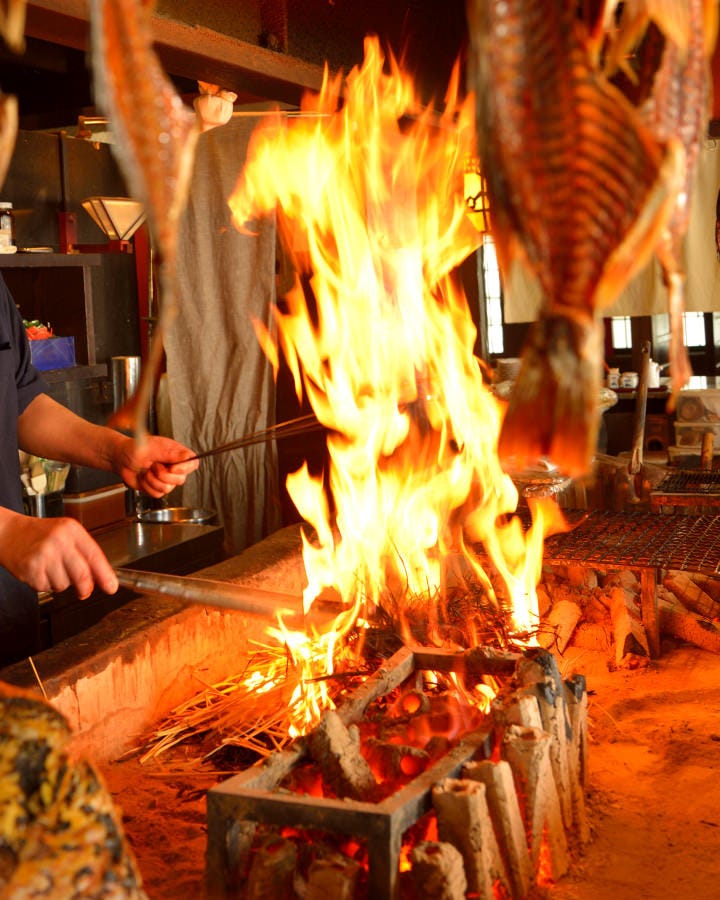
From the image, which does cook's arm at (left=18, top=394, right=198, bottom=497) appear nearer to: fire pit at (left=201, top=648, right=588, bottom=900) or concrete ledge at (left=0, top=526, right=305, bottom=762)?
concrete ledge at (left=0, top=526, right=305, bottom=762)

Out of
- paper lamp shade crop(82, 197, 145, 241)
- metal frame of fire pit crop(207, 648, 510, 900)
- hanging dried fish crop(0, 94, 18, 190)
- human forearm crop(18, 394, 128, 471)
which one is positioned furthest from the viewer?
paper lamp shade crop(82, 197, 145, 241)

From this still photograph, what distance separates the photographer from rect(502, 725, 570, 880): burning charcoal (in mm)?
3008

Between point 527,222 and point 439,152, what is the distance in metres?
5.10

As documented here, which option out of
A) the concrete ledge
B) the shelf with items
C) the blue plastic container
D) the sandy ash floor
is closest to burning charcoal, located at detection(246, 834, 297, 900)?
the sandy ash floor

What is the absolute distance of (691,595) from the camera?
20.0ft

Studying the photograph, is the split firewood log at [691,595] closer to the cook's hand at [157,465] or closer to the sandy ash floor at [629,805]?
the sandy ash floor at [629,805]

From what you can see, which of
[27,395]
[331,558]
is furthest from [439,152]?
[27,395]

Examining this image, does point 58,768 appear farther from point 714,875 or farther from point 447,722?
point 714,875

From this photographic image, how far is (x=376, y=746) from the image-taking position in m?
3.20

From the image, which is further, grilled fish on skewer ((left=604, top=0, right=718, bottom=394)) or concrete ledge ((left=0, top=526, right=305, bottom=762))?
concrete ledge ((left=0, top=526, right=305, bottom=762))

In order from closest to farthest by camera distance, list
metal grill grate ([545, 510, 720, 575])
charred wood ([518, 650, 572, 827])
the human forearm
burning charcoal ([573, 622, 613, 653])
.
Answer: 1. charred wood ([518, 650, 572, 827])
2. the human forearm
3. metal grill grate ([545, 510, 720, 575])
4. burning charcoal ([573, 622, 613, 653])

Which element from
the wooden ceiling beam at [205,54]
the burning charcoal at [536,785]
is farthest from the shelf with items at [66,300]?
the burning charcoal at [536,785]

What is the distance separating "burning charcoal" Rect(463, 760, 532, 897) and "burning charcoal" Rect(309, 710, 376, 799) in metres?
0.31

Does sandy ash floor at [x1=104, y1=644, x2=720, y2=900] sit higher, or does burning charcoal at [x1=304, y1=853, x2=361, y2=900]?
burning charcoal at [x1=304, y1=853, x2=361, y2=900]
